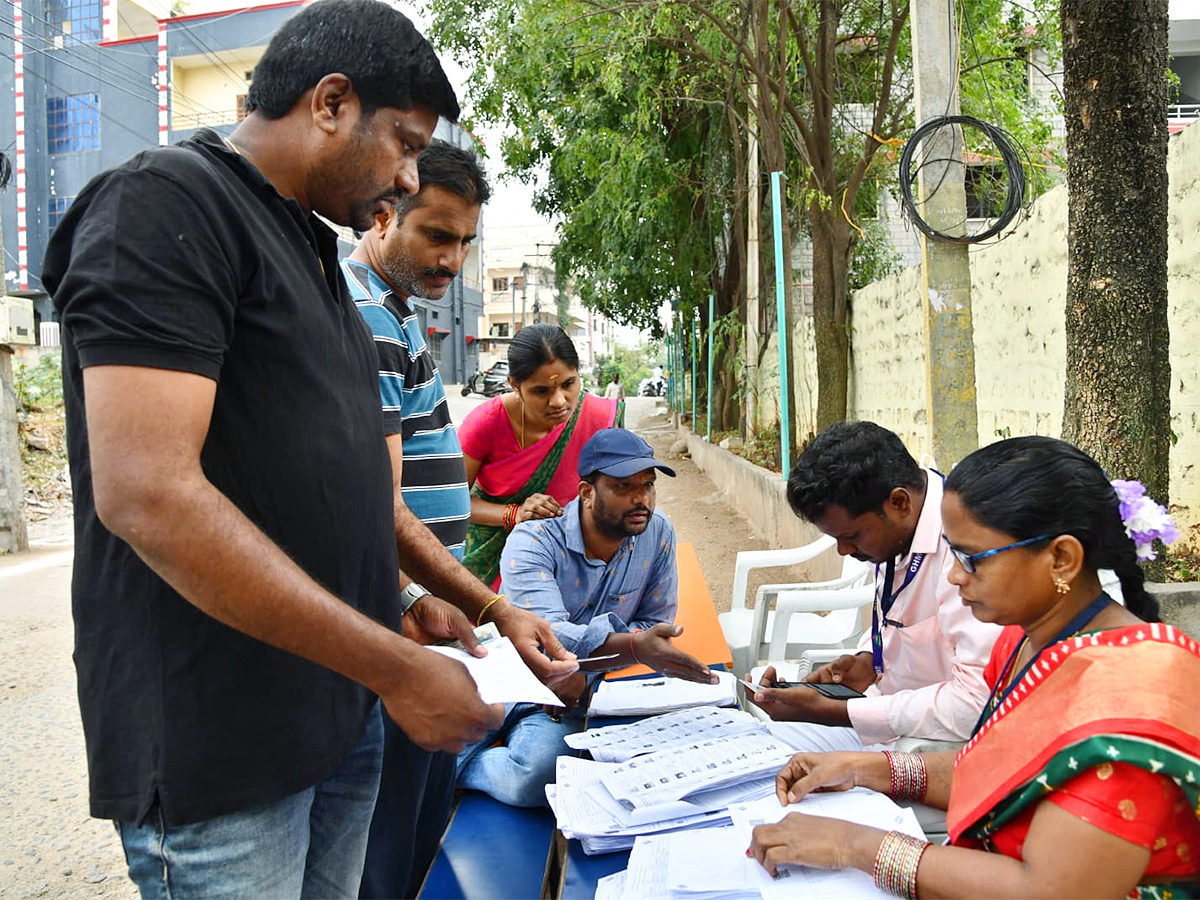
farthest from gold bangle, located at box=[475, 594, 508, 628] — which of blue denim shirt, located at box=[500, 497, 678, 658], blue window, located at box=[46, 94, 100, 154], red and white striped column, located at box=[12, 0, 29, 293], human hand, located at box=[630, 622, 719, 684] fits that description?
blue window, located at box=[46, 94, 100, 154]

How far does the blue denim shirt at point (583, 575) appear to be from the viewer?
2826mm

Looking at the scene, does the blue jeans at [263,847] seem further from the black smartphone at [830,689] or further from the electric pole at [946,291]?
the electric pole at [946,291]

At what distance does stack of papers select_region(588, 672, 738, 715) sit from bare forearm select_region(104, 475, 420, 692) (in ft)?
4.68

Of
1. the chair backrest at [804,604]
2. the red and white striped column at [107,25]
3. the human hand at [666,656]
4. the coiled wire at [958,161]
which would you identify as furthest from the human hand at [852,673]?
the red and white striped column at [107,25]

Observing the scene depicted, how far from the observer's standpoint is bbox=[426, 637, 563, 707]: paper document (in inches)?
55.1

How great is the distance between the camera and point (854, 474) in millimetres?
2451

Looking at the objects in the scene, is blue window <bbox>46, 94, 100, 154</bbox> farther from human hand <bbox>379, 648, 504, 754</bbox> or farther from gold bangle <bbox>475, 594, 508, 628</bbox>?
human hand <bbox>379, 648, 504, 754</bbox>

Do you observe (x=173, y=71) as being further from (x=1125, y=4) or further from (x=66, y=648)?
(x=1125, y=4)

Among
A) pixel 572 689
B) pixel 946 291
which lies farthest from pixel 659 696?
pixel 946 291

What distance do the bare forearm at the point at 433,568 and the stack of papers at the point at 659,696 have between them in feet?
2.03

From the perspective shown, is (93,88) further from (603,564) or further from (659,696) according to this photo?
(659,696)

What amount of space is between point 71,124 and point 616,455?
25.3 m

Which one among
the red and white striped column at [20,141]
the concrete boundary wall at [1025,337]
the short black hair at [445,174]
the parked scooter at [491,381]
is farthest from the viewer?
the parked scooter at [491,381]

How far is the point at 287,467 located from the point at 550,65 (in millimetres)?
9150
